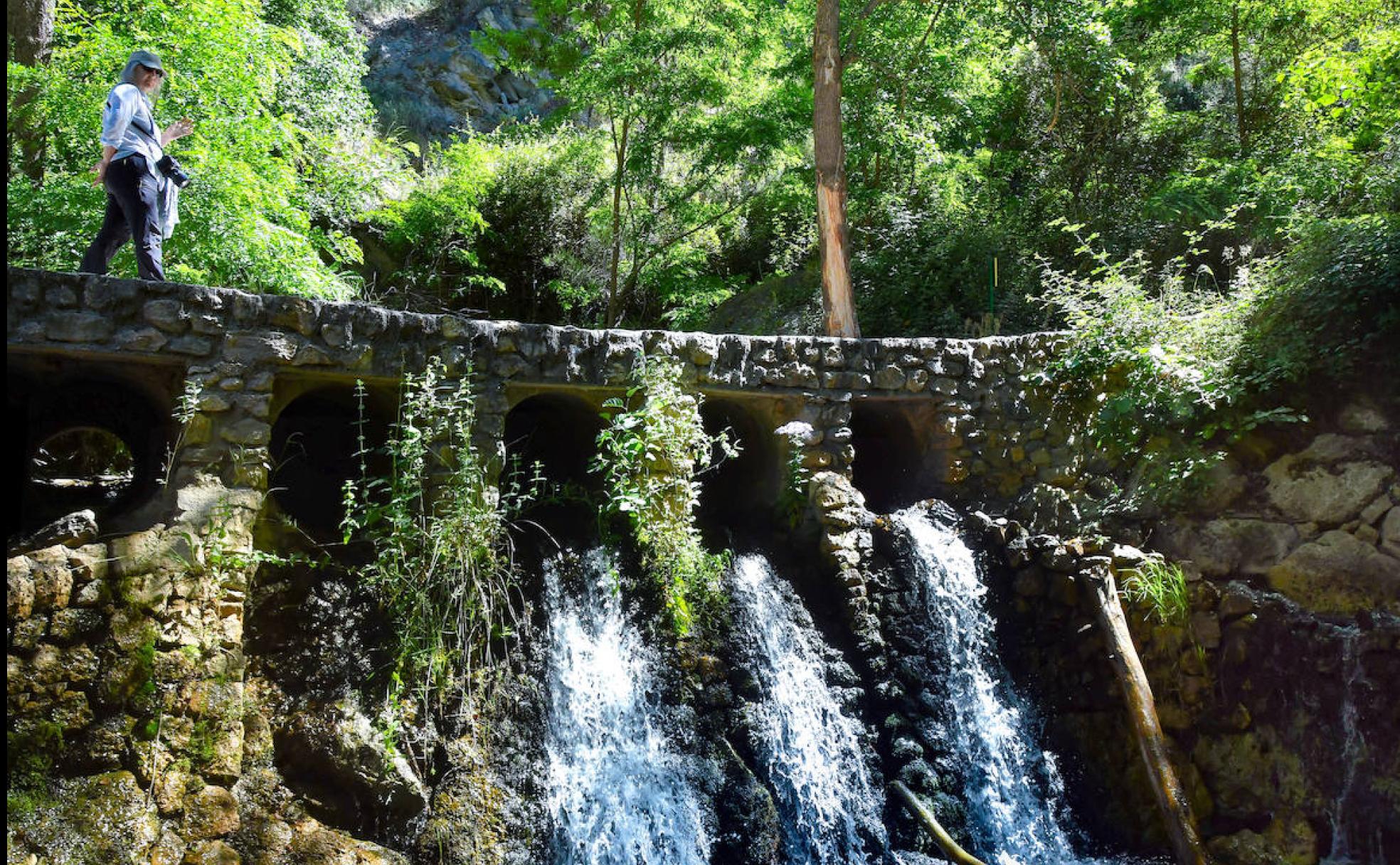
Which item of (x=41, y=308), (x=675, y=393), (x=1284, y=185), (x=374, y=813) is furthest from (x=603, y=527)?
(x=1284, y=185)

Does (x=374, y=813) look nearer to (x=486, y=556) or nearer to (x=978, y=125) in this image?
(x=486, y=556)

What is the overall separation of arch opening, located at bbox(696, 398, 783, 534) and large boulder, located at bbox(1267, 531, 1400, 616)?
343 centimetres

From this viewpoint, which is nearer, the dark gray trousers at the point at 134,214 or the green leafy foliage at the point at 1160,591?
the dark gray trousers at the point at 134,214

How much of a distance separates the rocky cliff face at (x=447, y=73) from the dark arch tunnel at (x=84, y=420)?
1231 cm

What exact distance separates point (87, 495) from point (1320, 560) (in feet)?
28.7

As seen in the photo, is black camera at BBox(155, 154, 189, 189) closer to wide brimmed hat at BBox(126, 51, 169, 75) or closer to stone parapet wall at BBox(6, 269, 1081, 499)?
wide brimmed hat at BBox(126, 51, 169, 75)

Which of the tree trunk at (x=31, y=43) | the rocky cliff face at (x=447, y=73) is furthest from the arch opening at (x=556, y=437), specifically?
the rocky cliff face at (x=447, y=73)

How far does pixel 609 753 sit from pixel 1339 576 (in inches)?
187

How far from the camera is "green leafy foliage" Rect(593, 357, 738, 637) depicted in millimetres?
6211

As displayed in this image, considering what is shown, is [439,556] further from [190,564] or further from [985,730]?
[985,730]

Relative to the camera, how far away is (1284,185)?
9.52 m

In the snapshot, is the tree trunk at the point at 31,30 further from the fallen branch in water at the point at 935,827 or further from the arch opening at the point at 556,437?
the fallen branch in water at the point at 935,827

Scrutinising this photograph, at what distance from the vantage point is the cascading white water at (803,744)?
5.55 m

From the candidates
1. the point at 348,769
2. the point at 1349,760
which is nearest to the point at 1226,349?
the point at 1349,760
